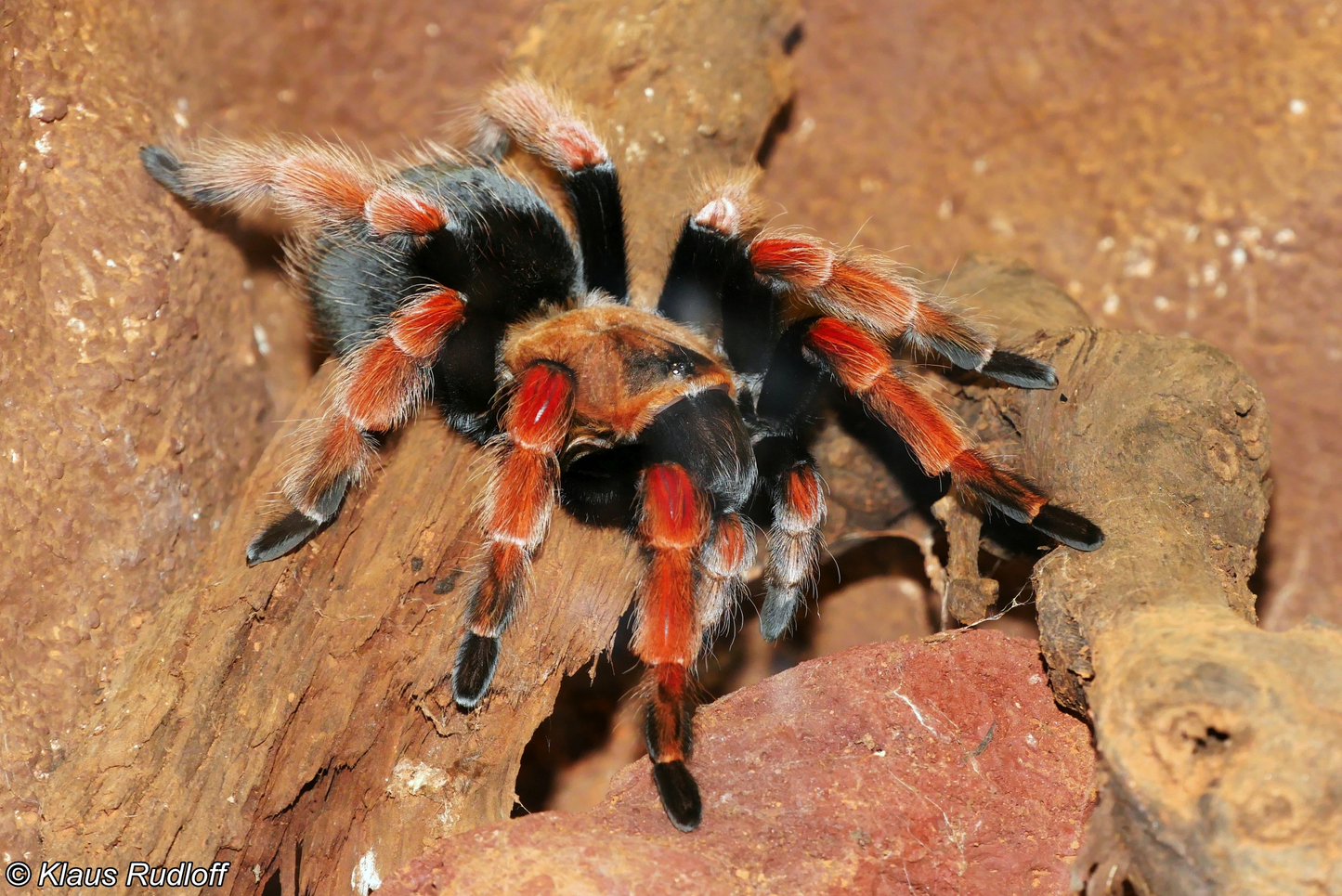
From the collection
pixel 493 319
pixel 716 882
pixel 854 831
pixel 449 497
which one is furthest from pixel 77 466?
pixel 854 831

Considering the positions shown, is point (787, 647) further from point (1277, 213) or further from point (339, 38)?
point (339, 38)

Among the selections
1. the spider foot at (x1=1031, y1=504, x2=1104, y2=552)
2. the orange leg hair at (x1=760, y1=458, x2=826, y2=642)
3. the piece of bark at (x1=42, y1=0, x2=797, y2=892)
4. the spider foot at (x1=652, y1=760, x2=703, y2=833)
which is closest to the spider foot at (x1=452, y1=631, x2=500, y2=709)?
the piece of bark at (x1=42, y1=0, x2=797, y2=892)

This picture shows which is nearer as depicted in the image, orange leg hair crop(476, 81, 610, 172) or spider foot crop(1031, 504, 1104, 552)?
spider foot crop(1031, 504, 1104, 552)

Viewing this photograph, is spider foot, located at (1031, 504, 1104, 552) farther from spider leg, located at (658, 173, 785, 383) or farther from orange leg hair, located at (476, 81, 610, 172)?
orange leg hair, located at (476, 81, 610, 172)

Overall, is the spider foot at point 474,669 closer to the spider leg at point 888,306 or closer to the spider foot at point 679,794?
the spider foot at point 679,794

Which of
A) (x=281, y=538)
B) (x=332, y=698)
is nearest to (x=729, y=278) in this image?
(x=281, y=538)

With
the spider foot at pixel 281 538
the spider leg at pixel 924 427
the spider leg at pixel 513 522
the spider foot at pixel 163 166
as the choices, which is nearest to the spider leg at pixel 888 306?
the spider leg at pixel 924 427
